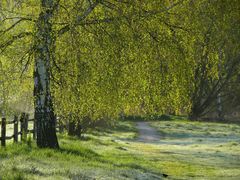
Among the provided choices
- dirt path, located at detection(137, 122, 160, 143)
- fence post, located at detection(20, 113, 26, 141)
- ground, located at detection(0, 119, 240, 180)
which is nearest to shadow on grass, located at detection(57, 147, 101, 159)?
ground, located at detection(0, 119, 240, 180)

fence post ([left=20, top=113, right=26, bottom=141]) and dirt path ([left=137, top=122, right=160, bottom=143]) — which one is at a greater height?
fence post ([left=20, top=113, right=26, bottom=141])

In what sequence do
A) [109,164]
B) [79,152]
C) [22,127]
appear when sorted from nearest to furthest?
[109,164] → [79,152] → [22,127]

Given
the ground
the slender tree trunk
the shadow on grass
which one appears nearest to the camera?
the ground

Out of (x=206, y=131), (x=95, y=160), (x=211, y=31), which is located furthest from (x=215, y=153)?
(x=206, y=131)

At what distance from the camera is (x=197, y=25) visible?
16.9 metres

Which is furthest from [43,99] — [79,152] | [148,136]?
[148,136]

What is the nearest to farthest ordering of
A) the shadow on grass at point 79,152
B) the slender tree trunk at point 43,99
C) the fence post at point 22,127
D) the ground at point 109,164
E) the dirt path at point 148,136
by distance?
the ground at point 109,164, the slender tree trunk at point 43,99, the shadow on grass at point 79,152, the fence post at point 22,127, the dirt path at point 148,136

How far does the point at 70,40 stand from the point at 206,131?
38.0 metres

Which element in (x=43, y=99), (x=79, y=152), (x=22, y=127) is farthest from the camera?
(x=22, y=127)

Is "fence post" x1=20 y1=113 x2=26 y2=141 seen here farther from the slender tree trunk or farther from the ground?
the slender tree trunk

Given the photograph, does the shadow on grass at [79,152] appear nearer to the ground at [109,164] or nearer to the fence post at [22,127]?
the ground at [109,164]

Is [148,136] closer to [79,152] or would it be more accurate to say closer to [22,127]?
[22,127]

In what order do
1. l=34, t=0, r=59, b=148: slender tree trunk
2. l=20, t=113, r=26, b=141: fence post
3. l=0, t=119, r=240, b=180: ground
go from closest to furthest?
l=0, t=119, r=240, b=180: ground < l=34, t=0, r=59, b=148: slender tree trunk < l=20, t=113, r=26, b=141: fence post

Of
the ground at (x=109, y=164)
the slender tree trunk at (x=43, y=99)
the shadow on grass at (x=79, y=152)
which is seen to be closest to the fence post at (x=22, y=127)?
the ground at (x=109, y=164)
